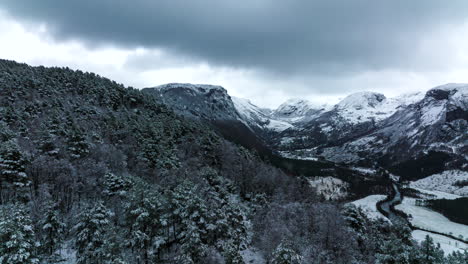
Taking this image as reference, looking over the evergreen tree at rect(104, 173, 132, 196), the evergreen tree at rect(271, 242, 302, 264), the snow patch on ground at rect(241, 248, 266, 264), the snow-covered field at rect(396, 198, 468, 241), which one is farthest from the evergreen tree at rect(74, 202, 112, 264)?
the snow-covered field at rect(396, 198, 468, 241)

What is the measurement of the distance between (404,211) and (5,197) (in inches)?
8712

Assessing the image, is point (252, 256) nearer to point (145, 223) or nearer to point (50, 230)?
point (145, 223)

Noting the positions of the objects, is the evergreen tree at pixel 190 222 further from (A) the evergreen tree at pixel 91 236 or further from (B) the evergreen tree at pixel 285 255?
(A) the evergreen tree at pixel 91 236

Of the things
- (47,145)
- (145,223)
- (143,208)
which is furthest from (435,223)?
(47,145)

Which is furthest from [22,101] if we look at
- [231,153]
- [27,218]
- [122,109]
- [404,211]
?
[404,211]

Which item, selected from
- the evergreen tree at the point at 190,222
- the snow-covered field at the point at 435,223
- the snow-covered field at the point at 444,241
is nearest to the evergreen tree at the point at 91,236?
the evergreen tree at the point at 190,222

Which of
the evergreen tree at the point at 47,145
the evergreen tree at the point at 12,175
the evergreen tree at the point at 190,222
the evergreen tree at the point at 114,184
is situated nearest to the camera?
the evergreen tree at the point at 190,222

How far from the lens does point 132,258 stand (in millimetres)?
39125

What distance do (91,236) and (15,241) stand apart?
8193mm

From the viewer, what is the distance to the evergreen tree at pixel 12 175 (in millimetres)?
45594

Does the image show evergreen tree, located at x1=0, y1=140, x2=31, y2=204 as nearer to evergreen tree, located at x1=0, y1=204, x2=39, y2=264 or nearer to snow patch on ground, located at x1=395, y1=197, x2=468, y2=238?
evergreen tree, located at x1=0, y1=204, x2=39, y2=264

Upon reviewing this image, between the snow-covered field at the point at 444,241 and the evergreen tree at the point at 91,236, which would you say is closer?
the evergreen tree at the point at 91,236

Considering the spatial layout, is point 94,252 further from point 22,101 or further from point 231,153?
point 22,101

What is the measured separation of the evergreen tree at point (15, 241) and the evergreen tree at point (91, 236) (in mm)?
5219
